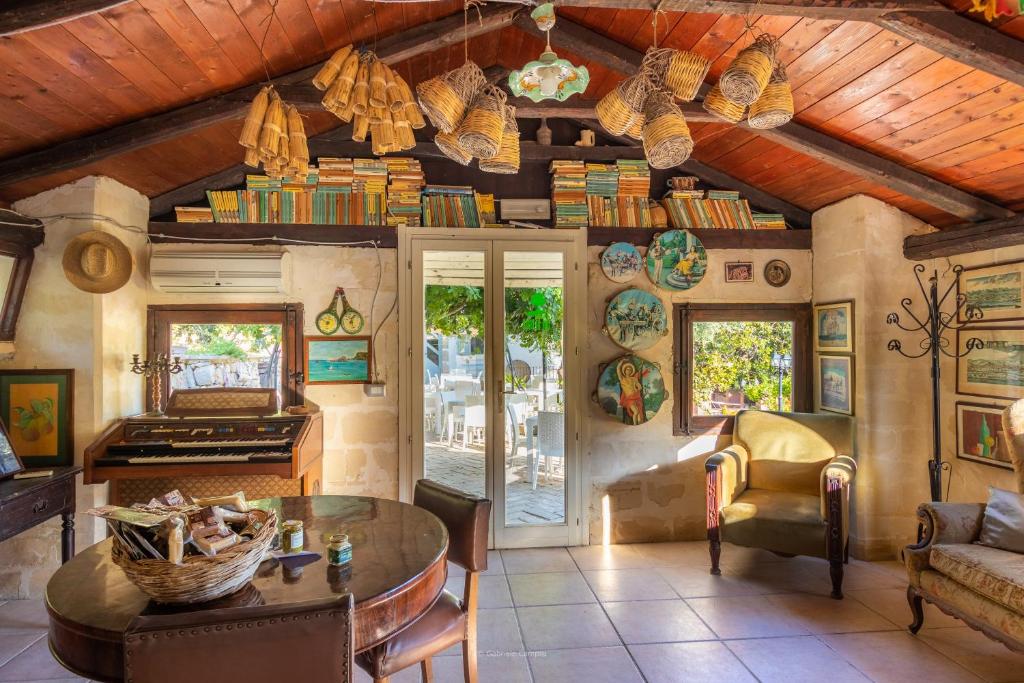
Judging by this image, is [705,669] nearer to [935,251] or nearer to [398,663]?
[398,663]

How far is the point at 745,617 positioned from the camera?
318 centimetres

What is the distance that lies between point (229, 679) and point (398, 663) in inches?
33.3

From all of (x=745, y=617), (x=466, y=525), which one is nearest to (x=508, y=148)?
(x=466, y=525)

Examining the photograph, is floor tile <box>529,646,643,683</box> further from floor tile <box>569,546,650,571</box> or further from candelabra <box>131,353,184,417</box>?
candelabra <box>131,353,184,417</box>

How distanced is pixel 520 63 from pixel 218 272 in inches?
98.1

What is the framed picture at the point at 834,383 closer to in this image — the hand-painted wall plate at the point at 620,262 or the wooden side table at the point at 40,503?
the hand-painted wall plate at the point at 620,262

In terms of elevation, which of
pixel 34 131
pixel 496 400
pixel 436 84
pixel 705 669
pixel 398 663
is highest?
pixel 34 131

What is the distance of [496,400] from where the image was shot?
430 cm

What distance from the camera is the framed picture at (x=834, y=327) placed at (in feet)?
13.4

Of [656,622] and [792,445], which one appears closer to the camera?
[656,622]

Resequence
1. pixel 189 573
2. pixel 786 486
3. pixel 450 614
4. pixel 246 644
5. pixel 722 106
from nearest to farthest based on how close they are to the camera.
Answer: pixel 246 644
pixel 189 573
pixel 722 106
pixel 450 614
pixel 786 486

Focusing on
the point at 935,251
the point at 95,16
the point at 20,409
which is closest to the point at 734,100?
the point at 95,16

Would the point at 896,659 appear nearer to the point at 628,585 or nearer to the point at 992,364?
the point at 628,585

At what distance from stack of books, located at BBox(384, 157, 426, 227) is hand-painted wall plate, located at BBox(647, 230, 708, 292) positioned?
173 centimetres
